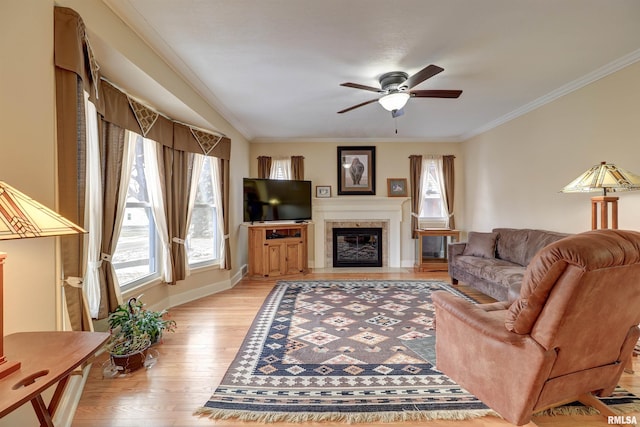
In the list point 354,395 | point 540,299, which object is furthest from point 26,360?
point 540,299

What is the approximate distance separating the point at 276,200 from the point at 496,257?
3748mm

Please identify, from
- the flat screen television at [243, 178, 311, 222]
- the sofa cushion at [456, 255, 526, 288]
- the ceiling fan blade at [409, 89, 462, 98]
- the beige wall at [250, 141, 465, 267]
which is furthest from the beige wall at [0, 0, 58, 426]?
the beige wall at [250, 141, 465, 267]

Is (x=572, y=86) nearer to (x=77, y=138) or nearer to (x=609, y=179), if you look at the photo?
(x=609, y=179)

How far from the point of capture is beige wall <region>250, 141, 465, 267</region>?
→ 581 cm

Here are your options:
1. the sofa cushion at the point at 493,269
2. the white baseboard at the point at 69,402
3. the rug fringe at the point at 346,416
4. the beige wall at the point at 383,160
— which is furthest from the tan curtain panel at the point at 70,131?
the beige wall at the point at 383,160

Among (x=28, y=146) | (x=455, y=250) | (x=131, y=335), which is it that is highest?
(x=28, y=146)

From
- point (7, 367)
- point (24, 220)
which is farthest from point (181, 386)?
point (24, 220)

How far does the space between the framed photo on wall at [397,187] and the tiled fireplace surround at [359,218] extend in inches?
6.2

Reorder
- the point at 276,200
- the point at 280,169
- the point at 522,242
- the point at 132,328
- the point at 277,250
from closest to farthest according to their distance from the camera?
the point at 132,328 < the point at 522,242 < the point at 277,250 < the point at 276,200 < the point at 280,169

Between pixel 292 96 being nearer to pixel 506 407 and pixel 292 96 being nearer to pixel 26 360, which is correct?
pixel 26 360

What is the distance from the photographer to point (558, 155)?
3568mm

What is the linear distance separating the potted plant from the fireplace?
3.87 metres

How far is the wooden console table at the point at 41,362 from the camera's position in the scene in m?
0.87

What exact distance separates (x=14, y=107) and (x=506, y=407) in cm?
297
